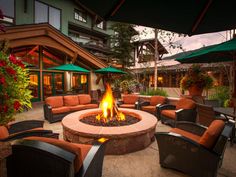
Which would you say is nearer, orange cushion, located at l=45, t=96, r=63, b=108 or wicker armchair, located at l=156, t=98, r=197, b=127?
wicker armchair, located at l=156, t=98, r=197, b=127

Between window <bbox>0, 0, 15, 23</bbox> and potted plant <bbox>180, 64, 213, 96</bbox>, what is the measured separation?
1300cm

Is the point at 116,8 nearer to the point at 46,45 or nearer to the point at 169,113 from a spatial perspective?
the point at 169,113

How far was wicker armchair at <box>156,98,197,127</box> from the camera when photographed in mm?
4879

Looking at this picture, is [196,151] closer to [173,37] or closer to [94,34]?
[173,37]

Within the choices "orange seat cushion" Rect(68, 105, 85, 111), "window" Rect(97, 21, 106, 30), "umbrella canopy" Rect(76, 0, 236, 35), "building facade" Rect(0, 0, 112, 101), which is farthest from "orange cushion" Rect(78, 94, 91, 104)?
"window" Rect(97, 21, 106, 30)

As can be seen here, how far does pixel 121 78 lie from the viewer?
15312mm

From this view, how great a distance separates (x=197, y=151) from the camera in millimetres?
2445

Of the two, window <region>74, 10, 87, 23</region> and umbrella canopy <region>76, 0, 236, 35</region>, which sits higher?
window <region>74, 10, 87, 23</region>

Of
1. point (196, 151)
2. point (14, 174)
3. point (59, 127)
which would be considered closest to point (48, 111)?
point (59, 127)

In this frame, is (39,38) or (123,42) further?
(123,42)

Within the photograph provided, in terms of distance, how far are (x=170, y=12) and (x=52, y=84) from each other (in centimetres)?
1123

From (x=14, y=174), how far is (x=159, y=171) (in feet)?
7.95

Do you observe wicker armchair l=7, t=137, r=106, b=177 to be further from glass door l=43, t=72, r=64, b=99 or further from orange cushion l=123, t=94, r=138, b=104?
glass door l=43, t=72, r=64, b=99

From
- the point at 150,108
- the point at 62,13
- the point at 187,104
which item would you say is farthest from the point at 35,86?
the point at 187,104
